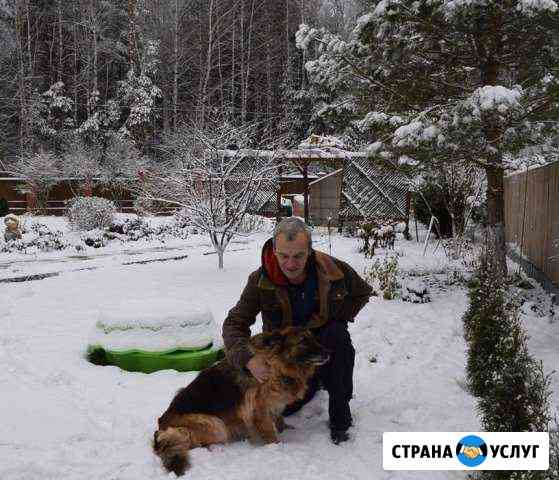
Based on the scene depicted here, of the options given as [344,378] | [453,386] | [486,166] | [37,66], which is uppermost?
[37,66]

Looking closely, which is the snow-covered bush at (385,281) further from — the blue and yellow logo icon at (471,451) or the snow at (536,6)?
the blue and yellow logo icon at (471,451)

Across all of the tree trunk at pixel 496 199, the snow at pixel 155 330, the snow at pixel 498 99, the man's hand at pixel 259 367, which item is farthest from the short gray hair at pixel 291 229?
the tree trunk at pixel 496 199

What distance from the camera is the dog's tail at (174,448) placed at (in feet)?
9.48

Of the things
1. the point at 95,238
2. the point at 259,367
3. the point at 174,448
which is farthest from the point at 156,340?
the point at 95,238

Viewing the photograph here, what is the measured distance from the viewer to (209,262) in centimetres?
1102

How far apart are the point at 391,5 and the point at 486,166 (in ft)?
8.52

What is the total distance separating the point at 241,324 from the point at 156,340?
1.68 meters

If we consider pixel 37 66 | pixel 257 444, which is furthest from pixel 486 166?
pixel 37 66

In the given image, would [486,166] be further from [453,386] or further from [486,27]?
[453,386]

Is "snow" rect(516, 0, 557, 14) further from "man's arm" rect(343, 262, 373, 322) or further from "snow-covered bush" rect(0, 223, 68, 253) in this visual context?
"snow-covered bush" rect(0, 223, 68, 253)

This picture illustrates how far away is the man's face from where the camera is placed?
3.10 metres

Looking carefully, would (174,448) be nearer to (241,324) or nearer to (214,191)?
(241,324)

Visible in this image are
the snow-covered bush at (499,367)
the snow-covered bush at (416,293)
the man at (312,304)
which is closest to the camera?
the snow-covered bush at (499,367)

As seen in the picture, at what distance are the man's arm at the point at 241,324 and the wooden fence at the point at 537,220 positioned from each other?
3.99 metres
